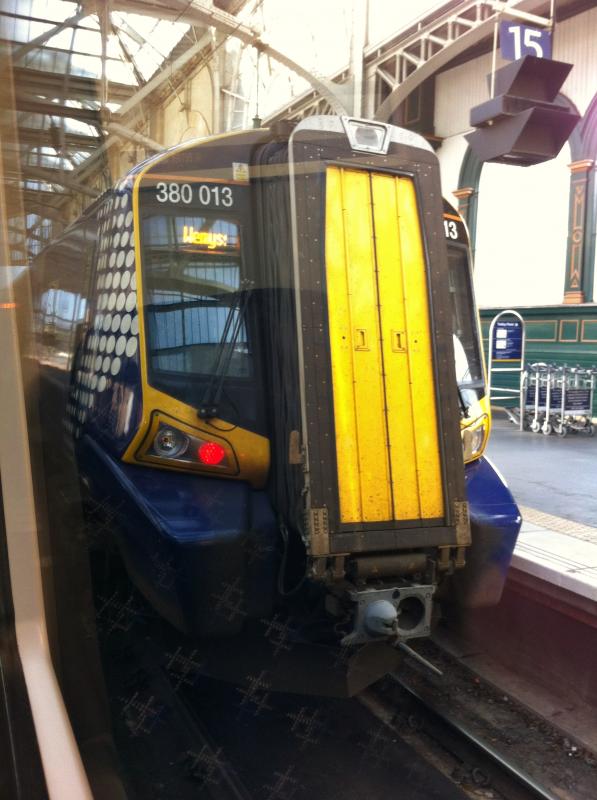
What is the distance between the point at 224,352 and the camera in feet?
9.43

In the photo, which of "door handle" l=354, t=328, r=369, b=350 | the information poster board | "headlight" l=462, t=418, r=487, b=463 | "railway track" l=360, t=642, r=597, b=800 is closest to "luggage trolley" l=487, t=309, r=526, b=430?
the information poster board

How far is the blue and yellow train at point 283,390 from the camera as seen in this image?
255 centimetres

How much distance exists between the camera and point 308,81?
2.93 meters

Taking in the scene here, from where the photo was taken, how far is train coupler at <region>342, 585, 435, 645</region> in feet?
8.10

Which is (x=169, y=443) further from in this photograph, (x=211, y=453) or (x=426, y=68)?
(x=426, y=68)

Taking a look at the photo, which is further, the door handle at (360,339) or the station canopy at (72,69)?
the door handle at (360,339)

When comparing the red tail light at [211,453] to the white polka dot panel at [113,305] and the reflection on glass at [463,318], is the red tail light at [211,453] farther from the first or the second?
the reflection on glass at [463,318]

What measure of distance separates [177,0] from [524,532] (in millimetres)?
3361

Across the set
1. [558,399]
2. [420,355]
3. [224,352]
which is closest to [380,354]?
[420,355]

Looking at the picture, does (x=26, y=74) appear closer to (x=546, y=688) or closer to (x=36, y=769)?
(x=36, y=769)

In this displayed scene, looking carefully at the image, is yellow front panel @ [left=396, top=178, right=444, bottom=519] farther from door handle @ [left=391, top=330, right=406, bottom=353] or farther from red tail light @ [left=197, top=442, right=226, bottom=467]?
red tail light @ [left=197, top=442, right=226, bottom=467]

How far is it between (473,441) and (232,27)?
199 centimetres

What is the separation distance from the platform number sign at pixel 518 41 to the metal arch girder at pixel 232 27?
1.89 metres

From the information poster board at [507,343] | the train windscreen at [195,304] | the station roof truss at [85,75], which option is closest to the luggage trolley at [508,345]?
the information poster board at [507,343]
